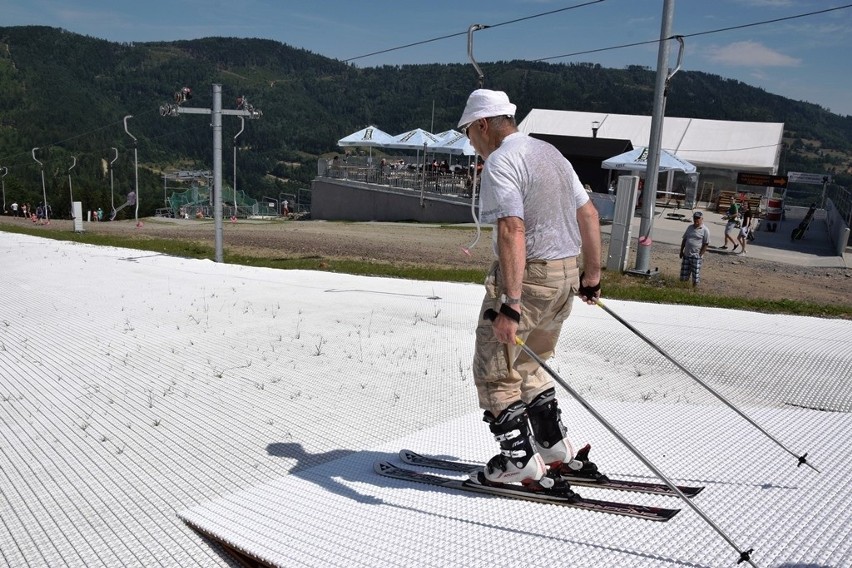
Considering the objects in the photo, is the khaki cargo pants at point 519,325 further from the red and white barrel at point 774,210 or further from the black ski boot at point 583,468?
the red and white barrel at point 774,210

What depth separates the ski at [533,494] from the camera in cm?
330

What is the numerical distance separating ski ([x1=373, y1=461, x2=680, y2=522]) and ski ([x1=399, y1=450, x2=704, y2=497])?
0.13 m

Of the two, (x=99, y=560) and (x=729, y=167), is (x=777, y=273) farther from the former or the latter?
(x=729, y=167)

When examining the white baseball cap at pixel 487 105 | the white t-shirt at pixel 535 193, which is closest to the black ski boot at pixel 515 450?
the white t-shirt at pixel 535 193

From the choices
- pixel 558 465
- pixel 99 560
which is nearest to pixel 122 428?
pixel 99 560

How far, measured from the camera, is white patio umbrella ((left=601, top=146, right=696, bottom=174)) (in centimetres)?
2925

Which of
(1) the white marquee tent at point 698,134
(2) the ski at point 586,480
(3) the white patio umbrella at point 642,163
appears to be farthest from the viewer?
(1) the white marquee tent at point 698,134

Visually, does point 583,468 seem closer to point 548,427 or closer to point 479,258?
point 548,427

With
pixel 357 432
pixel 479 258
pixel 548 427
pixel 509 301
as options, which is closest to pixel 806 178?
pixel 479 258

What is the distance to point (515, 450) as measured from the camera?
3463 millimetres

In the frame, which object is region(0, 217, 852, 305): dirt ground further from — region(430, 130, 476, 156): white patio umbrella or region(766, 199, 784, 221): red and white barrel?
region(766, 199, 784, 221): red and white barrel

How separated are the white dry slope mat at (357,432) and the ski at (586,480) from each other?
8 centimetres

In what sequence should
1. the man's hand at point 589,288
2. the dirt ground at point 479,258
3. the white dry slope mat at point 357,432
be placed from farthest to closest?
the dirt ground at point 479,258
the man's hand at point 589,288
the white dry slope mat at point 357,432

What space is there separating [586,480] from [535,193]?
1.62 metres
